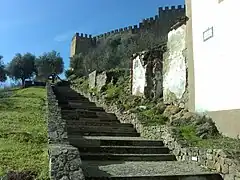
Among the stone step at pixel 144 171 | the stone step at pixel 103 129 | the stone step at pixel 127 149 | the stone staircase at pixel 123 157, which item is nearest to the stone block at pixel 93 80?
A: the stone staircase at pixel 123 157

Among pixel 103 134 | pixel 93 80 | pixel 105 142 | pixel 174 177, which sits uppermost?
pixel 93 80

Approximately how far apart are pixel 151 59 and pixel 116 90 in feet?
12.9

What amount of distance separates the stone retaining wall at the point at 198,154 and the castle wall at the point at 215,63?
1247 millimetres

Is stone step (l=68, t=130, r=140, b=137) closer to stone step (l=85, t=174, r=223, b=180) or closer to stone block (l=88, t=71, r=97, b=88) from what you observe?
stone step (l=85, t=174, r=223, b=180)

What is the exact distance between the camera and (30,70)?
131ft

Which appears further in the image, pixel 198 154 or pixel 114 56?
pixel 114 56

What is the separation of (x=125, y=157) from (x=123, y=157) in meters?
0.05

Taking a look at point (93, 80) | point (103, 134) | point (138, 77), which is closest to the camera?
point (103, 134)

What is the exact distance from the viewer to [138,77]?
1517 centimetres

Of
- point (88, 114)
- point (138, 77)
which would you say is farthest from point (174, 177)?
point (138, 77)

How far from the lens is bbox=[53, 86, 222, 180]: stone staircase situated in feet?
19.3

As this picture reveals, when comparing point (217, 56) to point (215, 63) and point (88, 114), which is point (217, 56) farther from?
point (88, 114)

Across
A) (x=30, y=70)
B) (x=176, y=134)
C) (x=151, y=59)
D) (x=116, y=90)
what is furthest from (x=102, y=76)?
(x=30, y=70)

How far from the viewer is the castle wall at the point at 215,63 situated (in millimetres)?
7469
